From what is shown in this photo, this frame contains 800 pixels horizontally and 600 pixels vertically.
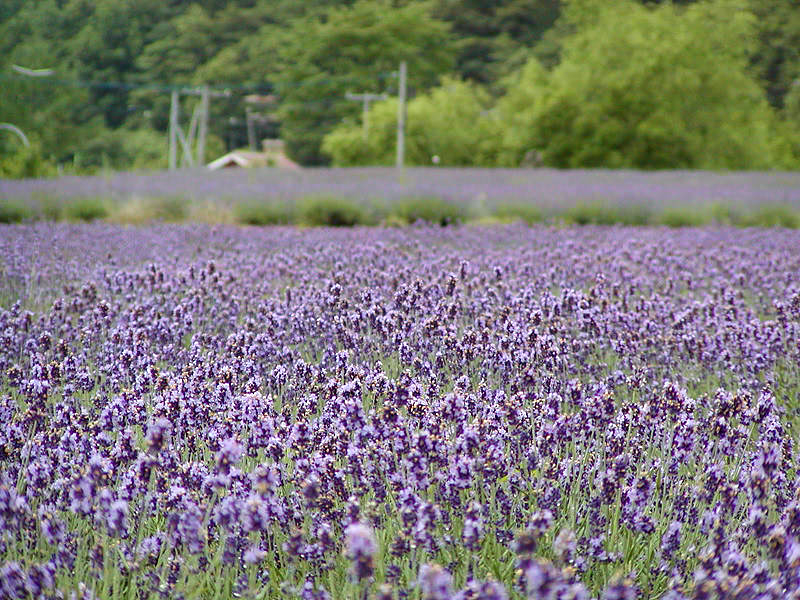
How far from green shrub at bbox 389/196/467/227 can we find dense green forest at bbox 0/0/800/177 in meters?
6.36

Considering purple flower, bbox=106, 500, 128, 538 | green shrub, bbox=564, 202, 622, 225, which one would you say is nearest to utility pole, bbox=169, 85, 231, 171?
green shrub, bbox=564, 202, 622, 225

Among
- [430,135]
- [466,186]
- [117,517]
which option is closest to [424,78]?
[430,135]

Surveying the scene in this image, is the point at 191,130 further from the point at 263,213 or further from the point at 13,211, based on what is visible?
the point at 13,211

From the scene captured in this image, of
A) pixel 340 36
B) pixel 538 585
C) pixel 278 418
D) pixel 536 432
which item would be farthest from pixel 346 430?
pixel 340 36

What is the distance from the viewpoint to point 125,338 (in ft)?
10.6

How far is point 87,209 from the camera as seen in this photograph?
12.3 metres

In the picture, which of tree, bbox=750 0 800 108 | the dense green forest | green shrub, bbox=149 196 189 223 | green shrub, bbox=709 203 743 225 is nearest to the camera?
green shrub, bbox=149 196 189 223

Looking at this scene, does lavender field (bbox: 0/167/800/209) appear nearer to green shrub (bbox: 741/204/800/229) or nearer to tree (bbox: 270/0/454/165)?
green shrub (bbox: 741/204/800/229)

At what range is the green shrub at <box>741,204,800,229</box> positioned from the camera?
12822 millimetres

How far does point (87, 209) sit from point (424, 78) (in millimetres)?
36374

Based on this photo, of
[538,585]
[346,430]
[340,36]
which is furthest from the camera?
[340,36]

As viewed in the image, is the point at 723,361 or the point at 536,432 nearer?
the point at 536,432

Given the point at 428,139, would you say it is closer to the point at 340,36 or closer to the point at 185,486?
the point at 340,36

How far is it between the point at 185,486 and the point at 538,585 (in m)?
1.10
